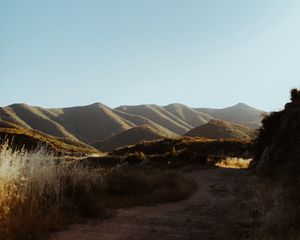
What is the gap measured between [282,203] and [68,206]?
5003 mm

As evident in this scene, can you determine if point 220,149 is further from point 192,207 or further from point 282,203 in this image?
point 282,203

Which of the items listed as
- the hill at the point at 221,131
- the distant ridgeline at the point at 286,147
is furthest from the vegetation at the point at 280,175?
the hill at the point at 221,131

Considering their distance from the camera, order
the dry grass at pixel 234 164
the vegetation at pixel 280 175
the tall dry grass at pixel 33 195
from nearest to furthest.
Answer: the vegetation at pixel 280 175, the tall dry grass at pixel 33 195, the dry grass at pixel 234 164

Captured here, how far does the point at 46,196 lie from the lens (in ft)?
31.0

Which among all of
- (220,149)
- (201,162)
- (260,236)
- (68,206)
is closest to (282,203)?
(260,236)

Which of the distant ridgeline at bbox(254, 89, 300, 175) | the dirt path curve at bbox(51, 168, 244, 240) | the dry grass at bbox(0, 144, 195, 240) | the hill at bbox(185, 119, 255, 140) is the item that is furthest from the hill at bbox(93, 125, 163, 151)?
the dirt path curve at bbox(51, 168, 244, 240)

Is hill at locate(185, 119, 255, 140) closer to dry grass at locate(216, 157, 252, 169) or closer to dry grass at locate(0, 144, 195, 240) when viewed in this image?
dry grass at locate(216, 157, 252, 169)

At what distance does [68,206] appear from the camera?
965cm

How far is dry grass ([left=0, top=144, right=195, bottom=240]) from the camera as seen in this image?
25.2 ft

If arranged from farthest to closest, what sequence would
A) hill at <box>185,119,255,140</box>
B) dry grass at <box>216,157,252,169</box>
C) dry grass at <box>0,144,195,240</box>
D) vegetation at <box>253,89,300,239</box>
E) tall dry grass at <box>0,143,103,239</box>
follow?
hill at <box>185,119,255,140</box> → dry grass at <box>216,157,252,169</box> → dry grass at <box>0,144,195,240</box> → tall dry grass at <box>0,143,103,239</box> → vegetation at <box>253,89,300,239</box>

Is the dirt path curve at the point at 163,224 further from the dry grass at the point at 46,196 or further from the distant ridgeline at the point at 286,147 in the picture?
the distant ridgeline at the point at 286,147

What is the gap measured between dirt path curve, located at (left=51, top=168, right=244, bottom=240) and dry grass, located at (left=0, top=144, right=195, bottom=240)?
0.49 m

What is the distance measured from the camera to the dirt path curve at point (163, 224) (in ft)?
26.2

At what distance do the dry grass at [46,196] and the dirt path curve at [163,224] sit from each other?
0.49 meters
